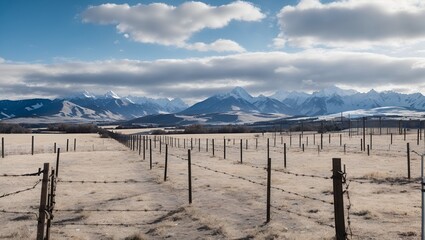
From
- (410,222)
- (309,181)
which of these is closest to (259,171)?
(309,181)

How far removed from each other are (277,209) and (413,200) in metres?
6.34

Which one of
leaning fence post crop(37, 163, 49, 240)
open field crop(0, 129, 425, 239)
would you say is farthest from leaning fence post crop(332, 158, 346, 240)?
leaning fence post crop(37, 163, 49, 240)

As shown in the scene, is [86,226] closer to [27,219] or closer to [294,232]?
[27,219]

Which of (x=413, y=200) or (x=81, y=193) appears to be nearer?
(x=413, y=200)

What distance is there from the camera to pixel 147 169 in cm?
3425

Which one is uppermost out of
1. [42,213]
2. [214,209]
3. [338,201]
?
[338,201]

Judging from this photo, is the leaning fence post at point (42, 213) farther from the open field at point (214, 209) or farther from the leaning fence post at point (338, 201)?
the leaning fence post at point (338, 201)

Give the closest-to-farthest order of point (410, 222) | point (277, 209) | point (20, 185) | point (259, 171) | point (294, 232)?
point (294, 232)
point (410, 222)
point (277, 209)
point (20, 185)
point (259, 171)

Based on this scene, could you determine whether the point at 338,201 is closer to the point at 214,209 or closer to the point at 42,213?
the point at 42,213

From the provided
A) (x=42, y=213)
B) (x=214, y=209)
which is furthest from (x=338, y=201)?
(x=214, y=209)

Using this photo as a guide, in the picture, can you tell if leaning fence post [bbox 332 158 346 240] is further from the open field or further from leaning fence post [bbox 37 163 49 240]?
leaning fence post [bbox 37 163 49 240]

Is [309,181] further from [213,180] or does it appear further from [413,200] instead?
[413,200]

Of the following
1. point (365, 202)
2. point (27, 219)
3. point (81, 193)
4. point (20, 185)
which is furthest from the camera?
point (20, 185)

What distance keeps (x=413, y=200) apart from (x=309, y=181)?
780 centimetres
